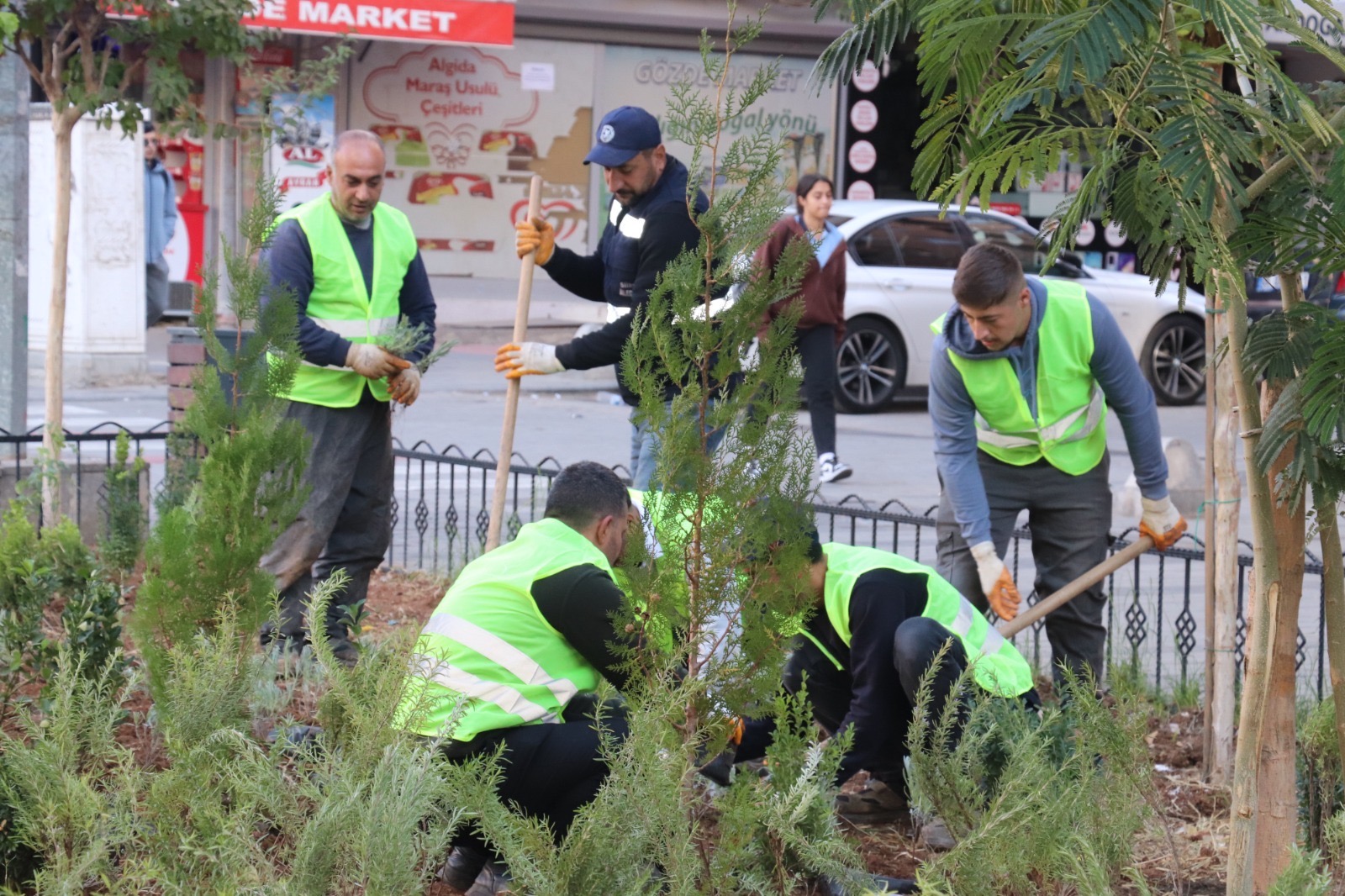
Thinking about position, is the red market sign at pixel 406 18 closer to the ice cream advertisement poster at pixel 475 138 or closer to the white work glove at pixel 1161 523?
the ice cream advertisement poster at pixel 475 138

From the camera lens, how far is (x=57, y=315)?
652 cm

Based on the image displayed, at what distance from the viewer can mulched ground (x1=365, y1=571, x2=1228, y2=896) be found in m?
3.80

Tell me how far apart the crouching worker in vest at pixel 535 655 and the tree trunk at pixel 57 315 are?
127 inches

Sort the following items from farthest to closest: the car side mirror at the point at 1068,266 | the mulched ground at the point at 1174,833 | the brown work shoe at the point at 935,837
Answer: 1. the car side mirror at the point at 1068,266
2. the brown work shoe at the point at 935,837
3. the mulched ground at the point at 1174,833

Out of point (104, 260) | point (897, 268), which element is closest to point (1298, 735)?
point (897, 268)

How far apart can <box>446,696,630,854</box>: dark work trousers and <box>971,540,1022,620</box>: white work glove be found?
5.20ft

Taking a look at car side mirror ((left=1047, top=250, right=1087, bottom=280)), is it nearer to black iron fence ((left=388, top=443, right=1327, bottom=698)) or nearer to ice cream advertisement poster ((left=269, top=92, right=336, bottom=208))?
black iron fence ((left=388, top=443, right=1327, bottom=698))

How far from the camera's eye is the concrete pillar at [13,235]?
7289 millimetres

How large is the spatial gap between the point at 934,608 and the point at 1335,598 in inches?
53.0

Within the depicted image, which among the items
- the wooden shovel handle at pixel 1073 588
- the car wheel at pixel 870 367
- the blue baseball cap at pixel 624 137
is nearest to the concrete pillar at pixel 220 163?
the car wheel at pixel 870 367

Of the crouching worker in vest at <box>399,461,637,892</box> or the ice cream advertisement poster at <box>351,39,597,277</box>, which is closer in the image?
the crouching worker in vest at <box>399,461,637,892</box>

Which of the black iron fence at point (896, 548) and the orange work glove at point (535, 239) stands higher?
the orange work glove at point (535, 239)

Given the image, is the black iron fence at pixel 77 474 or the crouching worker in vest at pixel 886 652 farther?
the black iron fence at pixel 77 474

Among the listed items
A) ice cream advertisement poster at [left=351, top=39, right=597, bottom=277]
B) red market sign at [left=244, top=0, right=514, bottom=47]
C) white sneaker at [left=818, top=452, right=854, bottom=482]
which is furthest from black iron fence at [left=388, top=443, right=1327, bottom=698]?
ice cream advertisement poster at [left=351, top=39, right=597, bottom=277]
